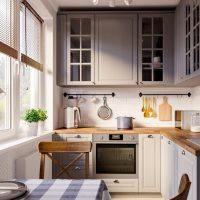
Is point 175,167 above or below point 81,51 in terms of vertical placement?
below

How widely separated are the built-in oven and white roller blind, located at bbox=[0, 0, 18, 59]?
1.56 m

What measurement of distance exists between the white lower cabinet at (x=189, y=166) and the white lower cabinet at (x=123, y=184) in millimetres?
1164

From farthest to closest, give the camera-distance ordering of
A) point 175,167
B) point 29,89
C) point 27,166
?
1. point 29,89
2. point 175,167
3. point 27,166

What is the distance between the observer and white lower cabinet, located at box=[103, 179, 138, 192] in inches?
150

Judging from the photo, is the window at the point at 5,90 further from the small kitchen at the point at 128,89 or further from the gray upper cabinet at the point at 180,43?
the gray upper cabinet at the point at 180,43

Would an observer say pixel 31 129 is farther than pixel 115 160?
No

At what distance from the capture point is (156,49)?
4.08m

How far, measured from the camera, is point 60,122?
4.42m

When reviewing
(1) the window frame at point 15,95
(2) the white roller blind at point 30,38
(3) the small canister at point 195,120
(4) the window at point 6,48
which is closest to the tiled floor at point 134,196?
(3) the small canister at point 195,120

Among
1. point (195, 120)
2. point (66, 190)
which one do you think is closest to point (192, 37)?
point (195, 120)

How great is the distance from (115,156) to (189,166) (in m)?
1.54

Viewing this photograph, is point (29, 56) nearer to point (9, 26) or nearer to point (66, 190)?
point (9, 26)

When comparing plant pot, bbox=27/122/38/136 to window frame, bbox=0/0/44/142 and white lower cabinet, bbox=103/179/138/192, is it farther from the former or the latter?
white lower cabinet, bbox=103/179/138/192

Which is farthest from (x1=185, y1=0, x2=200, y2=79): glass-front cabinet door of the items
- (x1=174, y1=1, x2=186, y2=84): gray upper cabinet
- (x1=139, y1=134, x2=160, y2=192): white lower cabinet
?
(x1=139, y1=134, x2=160, y2=192): white lower cabinet
